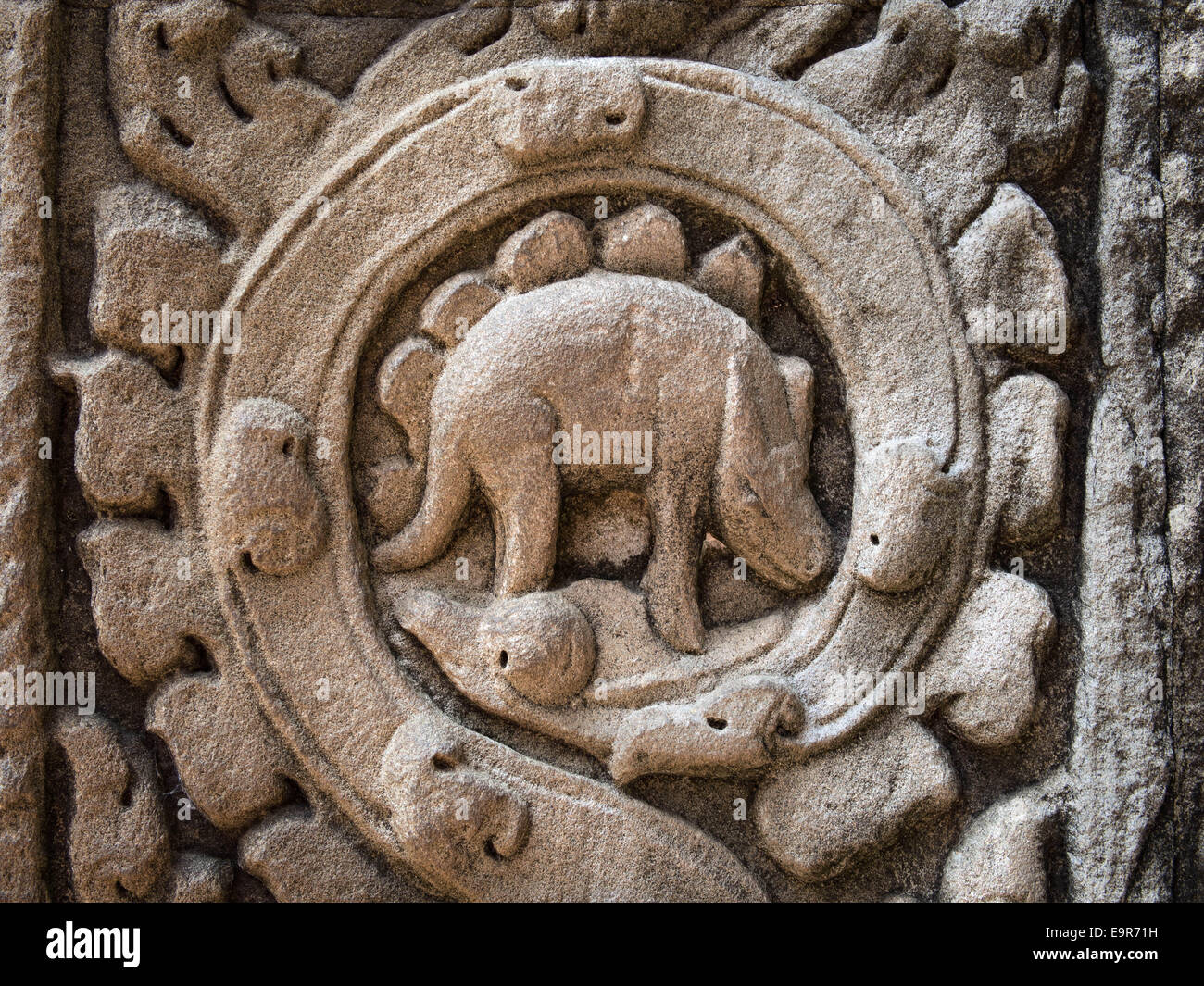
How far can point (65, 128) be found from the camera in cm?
283

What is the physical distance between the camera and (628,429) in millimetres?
2723

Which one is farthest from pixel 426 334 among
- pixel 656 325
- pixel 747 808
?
pixel 747 808

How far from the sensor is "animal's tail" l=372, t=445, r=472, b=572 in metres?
2.74

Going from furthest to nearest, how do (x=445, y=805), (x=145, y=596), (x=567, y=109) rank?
1. (x=567, y=109)
2. (x=145, y=596)
3. (x=445, y=805)

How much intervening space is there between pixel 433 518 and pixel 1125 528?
1597 millimetres

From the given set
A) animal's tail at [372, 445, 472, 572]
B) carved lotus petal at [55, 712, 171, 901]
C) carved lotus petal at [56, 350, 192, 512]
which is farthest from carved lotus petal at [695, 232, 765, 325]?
carved lotus petal at [55, 712, 171, 901]

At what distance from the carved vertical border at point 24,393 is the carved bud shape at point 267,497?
441mm

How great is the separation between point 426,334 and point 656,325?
0.55m

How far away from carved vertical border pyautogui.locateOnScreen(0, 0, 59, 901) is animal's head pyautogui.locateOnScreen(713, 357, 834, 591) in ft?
5.11

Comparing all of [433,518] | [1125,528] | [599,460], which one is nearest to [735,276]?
[599,460]

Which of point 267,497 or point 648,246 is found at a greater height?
point 648,246

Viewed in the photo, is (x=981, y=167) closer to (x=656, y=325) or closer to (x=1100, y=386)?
(x=1100, y=386)

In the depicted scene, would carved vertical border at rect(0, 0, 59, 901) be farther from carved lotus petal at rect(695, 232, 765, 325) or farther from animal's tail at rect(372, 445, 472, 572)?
carved lotus petal at rect(695, 232, 765, 325)

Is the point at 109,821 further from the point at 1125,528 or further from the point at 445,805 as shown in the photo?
the point at 1125,528
